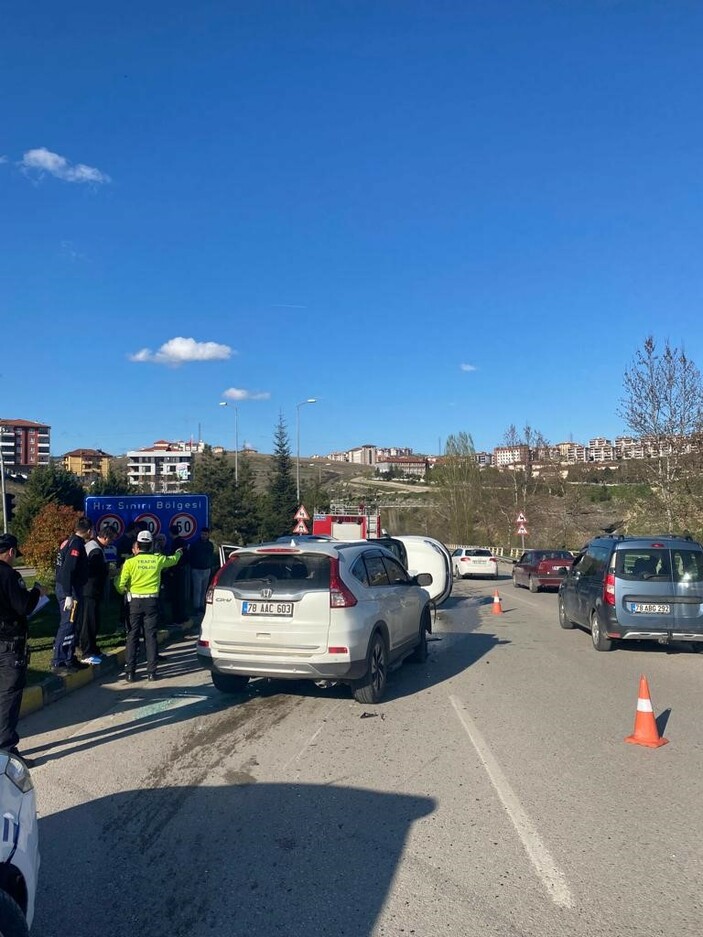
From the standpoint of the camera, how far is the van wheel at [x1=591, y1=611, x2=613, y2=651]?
12.0m

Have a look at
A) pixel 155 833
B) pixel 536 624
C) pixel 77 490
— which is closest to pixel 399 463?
pixel 77 490

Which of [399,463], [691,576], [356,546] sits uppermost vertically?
[399,463]

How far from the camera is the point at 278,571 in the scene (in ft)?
26.6

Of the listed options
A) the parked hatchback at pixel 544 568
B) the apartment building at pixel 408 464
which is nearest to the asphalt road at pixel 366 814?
the parked hatchback at pixel 544 568

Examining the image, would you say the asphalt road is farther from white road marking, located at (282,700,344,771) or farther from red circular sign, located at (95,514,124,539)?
red circular sign, located at (95,514,124,539)

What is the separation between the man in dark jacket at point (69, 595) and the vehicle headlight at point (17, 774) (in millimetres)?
5539

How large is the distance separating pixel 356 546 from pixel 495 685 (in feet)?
8.35

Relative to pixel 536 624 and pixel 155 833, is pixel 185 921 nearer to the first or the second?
pixel 155 833

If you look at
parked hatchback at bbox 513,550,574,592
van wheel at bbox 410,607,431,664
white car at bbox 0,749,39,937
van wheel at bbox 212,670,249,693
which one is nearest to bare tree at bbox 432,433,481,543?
parked hatchback at bbox 513,550,574,592

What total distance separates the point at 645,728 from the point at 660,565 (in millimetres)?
5462

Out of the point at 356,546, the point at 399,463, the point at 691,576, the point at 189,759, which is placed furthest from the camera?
the point at 399,463

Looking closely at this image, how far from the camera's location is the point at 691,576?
11539 mm

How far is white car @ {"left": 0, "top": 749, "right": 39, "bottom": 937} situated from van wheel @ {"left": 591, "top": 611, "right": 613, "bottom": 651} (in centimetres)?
1017

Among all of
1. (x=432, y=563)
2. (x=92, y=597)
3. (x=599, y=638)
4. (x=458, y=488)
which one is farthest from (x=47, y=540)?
(x=458, y=488)
